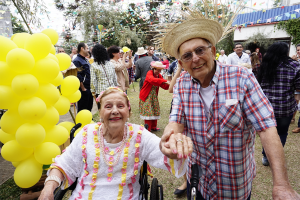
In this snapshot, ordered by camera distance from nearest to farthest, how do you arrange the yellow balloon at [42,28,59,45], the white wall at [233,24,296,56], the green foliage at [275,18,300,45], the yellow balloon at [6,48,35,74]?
the yellow balloon at [6,48,35,74], the yellow balloon at [42,28,59,45], the green foliage at [275,18,300,45], the white wall at [233,24,296,56]

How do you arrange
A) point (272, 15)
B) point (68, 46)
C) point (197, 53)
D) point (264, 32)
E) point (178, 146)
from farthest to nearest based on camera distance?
point (68, 46) < point (264, 32) < point (272, 15) < point (197, 53) < point (178, 146)

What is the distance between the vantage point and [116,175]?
1686 millimetres

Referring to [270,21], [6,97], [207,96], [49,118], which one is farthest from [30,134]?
[270,21]

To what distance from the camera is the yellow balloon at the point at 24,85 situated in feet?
6.03

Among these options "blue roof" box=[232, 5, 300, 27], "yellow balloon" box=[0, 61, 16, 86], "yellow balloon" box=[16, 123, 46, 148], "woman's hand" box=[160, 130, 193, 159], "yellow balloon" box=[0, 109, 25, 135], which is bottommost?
"yellow balloon" box=[16, 123, 46, 148]

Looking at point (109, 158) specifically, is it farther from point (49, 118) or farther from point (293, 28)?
point (293, 28)

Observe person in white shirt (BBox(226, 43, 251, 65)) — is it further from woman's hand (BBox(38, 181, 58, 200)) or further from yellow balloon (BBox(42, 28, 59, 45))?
woman's hand (BBox(38, 181, 58, 200))

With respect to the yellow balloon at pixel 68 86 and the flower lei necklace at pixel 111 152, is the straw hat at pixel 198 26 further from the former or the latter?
the yellow balloon at pixel 68 86

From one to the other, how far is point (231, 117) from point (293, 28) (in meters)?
16.4

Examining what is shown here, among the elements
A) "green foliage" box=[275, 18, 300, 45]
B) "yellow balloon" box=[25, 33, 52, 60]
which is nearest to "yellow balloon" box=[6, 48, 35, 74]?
"yellow balloon" box=[25, 33, 52, 60]

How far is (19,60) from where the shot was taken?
1814 millimetres

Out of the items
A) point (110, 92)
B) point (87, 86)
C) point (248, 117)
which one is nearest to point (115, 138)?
point (110, 92)

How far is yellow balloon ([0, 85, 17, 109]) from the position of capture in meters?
1.87

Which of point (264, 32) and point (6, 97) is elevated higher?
point (264, 32)
